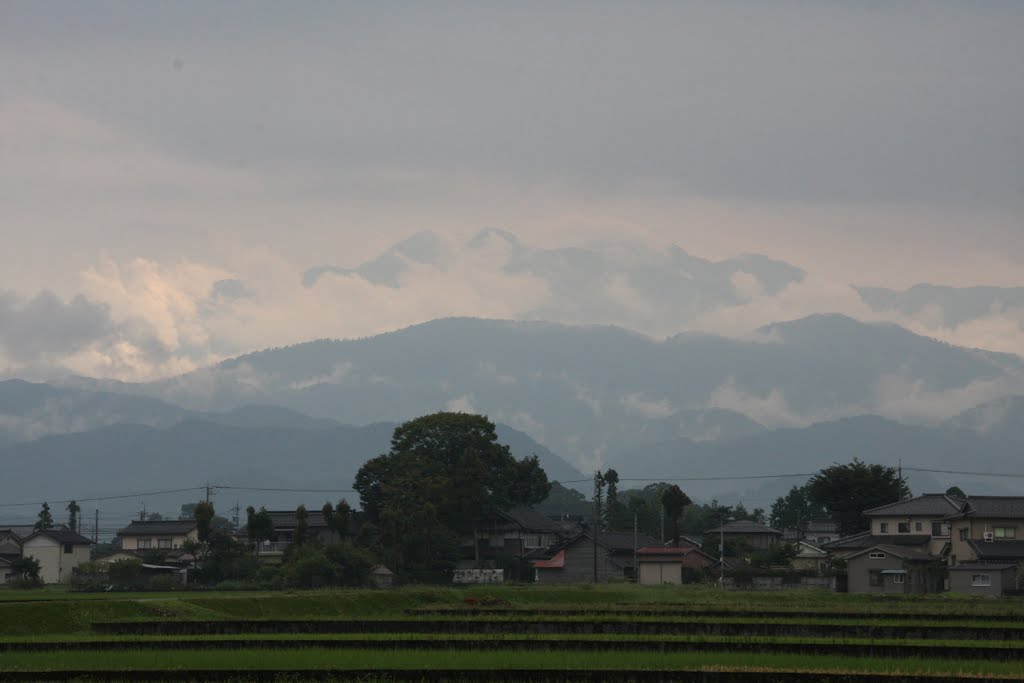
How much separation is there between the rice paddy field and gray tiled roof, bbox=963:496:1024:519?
65.1 ft

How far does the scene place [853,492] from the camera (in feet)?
306

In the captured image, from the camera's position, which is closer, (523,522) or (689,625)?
(689,625)

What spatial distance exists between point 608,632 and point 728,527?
76.8m

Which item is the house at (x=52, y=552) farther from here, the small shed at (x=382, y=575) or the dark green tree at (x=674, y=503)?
the dark green tree at (x=674, y=503)

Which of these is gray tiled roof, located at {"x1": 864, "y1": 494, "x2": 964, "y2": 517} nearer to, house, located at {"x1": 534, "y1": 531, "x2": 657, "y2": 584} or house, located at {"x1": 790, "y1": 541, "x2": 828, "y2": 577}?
house, located at {"x1": 790, "y1": 541, "x2": 828, "y2": 577}

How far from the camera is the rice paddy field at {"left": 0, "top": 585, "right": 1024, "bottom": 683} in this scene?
93.9 feet

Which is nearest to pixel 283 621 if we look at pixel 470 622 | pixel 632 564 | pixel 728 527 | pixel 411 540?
pixel 470 622

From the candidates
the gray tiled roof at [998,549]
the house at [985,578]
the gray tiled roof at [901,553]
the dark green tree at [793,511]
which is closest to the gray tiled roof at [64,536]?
the gray tiled roof at [901,553]

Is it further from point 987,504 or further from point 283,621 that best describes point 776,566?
point 283,621

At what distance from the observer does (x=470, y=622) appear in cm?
4088

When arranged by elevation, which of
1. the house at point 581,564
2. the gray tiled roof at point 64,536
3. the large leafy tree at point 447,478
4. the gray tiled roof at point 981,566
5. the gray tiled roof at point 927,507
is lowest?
the house at point 581,564

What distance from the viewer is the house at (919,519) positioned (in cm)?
7631

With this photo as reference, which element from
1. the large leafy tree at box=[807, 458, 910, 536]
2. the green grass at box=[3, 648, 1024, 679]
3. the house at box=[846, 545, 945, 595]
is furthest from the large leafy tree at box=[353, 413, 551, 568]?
the green grass at box=[3, 648, 1024, 679]

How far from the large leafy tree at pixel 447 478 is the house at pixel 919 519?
2359cm
